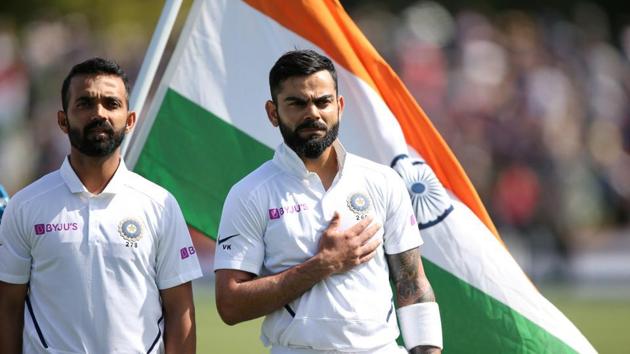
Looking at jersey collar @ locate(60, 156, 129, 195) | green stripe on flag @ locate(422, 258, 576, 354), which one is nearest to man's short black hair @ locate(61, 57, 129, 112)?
jersey collar @ locate(60, 156, 129, 195)

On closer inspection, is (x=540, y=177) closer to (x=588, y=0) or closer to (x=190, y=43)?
(x=588, y=0)

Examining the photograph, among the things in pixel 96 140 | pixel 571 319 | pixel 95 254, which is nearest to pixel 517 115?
pixel 571 319

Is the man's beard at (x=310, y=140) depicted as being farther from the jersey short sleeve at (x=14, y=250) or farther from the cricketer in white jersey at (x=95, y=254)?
the jersey short sleeve at (x=14, y=250)

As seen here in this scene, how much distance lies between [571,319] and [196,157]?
8.84m

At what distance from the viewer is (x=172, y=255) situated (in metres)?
6.00

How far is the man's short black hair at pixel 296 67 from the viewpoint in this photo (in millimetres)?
6102

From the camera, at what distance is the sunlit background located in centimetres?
2002

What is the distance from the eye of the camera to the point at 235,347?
1391 cm

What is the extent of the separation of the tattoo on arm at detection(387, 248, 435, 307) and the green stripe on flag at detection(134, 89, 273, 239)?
1.57m

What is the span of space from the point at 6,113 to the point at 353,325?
1711 cm

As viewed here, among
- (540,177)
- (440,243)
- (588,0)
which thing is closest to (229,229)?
(440,243)

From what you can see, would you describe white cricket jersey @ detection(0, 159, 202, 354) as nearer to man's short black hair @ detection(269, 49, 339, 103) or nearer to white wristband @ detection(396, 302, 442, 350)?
man's short black hair @ detection(269, 49, 339, 103)

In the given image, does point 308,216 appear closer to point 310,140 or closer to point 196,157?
point 310,140

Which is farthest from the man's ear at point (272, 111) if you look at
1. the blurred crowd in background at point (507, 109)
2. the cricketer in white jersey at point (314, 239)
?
the blurred crowd in background at point (507, 109)
